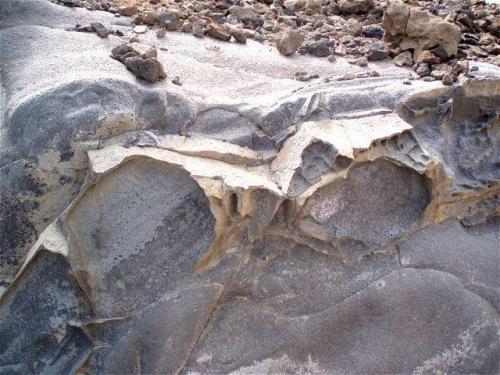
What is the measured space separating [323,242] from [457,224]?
0.45 m

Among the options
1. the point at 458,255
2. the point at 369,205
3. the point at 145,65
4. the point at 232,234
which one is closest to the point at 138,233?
the point at 232,234

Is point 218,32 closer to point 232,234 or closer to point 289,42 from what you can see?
point 289,42

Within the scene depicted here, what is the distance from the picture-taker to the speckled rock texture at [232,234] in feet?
4.79

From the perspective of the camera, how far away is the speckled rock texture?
4.79ft

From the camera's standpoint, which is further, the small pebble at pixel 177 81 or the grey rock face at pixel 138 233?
the small pebble at pixel 177 81

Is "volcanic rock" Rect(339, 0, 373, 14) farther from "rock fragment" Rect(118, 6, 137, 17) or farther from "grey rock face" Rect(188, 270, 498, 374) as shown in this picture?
"grey rock face" Rect(188, 270, 498, 374)

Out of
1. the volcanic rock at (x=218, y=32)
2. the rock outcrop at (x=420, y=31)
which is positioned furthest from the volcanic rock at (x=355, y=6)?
the volcanic rock at (x=218, y=32)

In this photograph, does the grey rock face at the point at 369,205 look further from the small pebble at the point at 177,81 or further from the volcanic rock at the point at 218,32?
the volcanic rock at the point at 218,32

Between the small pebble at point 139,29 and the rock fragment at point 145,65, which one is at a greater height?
the rock fragment at point 145,65

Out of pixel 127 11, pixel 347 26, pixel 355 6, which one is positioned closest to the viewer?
pixel 127 11

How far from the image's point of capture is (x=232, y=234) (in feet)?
4.91

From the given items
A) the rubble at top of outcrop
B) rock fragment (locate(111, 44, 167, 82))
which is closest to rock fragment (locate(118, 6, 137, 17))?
the rubble at top of outcrop

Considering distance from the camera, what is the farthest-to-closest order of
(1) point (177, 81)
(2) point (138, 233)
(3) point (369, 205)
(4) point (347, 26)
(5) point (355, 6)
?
(5) point (355, 6) < (4) point (347, 26) < (1) point (177, 81) < (3) point (369, 205) < (2) point (138, 233)

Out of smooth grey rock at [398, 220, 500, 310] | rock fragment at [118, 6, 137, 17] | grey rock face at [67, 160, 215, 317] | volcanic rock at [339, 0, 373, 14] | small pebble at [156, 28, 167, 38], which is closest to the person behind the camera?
grey rock face at [67, 160, 215, 317]
